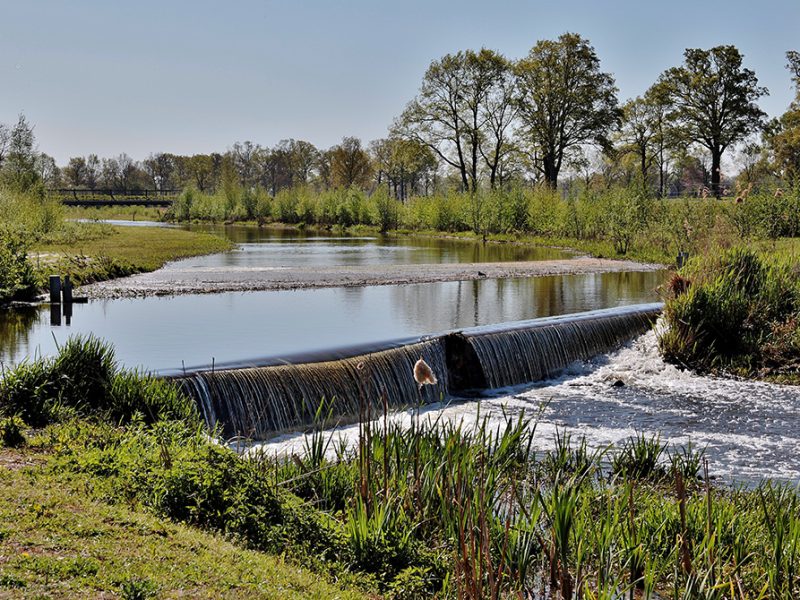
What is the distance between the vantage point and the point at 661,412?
10.8m

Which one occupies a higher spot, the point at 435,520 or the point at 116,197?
the point at 116,197

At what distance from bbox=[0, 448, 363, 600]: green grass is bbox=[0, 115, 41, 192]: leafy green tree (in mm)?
35802

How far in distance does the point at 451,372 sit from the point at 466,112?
45.9 meters

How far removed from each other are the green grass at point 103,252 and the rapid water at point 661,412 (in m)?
12.0

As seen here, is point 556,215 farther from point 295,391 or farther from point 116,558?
point 116,558

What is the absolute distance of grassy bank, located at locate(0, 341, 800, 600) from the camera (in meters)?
4.11

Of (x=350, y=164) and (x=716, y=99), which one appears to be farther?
(x=350, y=164)

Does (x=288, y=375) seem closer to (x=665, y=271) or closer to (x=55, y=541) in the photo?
(x=55, y=541)

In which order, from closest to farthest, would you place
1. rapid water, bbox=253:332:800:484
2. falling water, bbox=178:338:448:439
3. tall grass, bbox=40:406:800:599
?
tall grass, bbox=40:406:800:599 < rapid water, bbox=253:332:800:484 < falling water, bbox=178:338:448:439

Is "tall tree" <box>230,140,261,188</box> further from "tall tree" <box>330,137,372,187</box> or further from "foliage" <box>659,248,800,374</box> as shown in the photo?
"foliage" <box>659,248,800,374</box>

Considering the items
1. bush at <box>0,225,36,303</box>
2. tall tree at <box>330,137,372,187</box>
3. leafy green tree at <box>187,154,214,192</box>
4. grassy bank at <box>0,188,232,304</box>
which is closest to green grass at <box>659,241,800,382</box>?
bush at <box>0,225,36,303</box>

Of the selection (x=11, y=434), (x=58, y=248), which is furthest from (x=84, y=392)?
(x=58, y=248)

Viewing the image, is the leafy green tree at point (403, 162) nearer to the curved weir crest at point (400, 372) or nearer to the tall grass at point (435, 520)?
the curved weir crest at point (400, 372)

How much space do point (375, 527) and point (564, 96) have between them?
5012 cm
